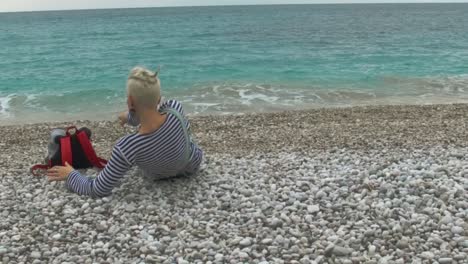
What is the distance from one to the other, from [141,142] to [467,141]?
17.7 ft

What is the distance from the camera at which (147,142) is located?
16.0 ft

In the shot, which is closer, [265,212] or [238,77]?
[265,212]

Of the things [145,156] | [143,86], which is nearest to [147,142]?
[145,156]

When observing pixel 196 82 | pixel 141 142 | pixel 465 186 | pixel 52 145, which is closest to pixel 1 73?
pixel 196 82

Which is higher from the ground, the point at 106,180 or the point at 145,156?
the point at 145,156

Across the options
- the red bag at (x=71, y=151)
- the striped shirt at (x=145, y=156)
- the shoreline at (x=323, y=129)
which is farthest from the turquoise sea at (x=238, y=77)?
the striped shirt at (x=145, y=156)

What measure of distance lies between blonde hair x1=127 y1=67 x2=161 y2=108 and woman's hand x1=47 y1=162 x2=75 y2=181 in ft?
4.95

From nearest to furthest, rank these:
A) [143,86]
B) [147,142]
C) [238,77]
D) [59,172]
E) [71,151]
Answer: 1. [143,86]
2. [147,142]
3. [59,172]
4. [71,151]
5. [238,77]

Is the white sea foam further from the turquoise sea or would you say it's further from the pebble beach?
the pebble beach

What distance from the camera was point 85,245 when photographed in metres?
4.17

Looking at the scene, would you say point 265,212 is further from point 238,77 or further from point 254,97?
point 238,77

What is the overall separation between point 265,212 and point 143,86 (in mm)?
1748

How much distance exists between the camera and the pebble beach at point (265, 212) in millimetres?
4027

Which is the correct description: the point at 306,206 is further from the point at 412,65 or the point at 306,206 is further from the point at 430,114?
the point at 412,65
